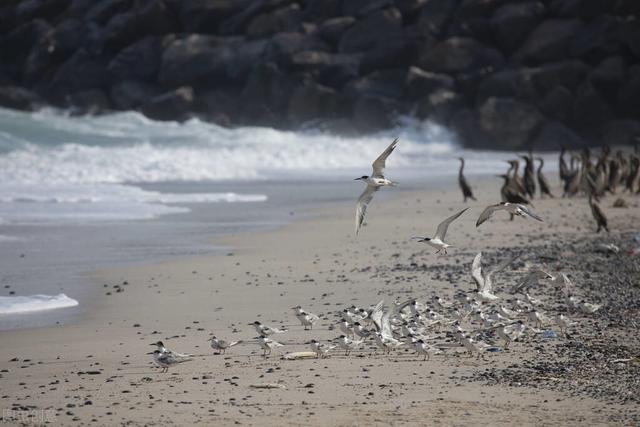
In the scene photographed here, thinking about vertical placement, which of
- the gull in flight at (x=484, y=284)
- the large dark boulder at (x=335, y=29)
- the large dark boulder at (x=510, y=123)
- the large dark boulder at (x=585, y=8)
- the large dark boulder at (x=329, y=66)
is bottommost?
the gull in flight at (x=484, y=284)

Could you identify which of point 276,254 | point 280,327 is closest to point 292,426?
point 280,327

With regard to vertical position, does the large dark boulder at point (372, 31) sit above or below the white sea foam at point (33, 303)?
above

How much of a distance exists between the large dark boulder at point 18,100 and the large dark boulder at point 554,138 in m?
23.7

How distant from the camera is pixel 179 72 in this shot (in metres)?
50.8

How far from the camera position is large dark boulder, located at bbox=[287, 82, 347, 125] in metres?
46.3

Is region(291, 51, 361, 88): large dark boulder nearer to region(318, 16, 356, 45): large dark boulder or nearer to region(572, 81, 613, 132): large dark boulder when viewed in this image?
region(318, 16, 356, 45): large dark boulder

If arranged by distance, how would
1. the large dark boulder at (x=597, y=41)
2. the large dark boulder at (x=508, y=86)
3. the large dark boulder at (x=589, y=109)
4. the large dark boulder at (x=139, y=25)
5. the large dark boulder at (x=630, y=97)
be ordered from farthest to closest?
the large dark boulder at (x=139, y=25) → the large dark boulder at (x=597, y=41) → the large dark boulder at (x=508, y=86) → the large dark boulder at (x=630, y=97) → the large dark boulder at (x=589, y=109)

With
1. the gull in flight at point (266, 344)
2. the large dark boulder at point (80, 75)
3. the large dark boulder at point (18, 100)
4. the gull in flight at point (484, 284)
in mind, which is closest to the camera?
the gull in flight at point (266, 344)

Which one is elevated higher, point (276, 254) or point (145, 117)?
point (145, 117)

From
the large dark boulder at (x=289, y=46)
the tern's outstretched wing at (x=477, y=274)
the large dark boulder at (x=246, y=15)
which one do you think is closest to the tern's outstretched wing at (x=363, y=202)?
the tern's outstretched wing at (x=477, y=274)

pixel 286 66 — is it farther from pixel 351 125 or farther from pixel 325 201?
pixel 325 201

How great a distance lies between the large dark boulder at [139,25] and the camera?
175 ft

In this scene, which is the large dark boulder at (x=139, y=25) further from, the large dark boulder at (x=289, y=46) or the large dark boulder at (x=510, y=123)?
the large dark boulder at (x=510, y=123)

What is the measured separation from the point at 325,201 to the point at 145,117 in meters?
27.9
